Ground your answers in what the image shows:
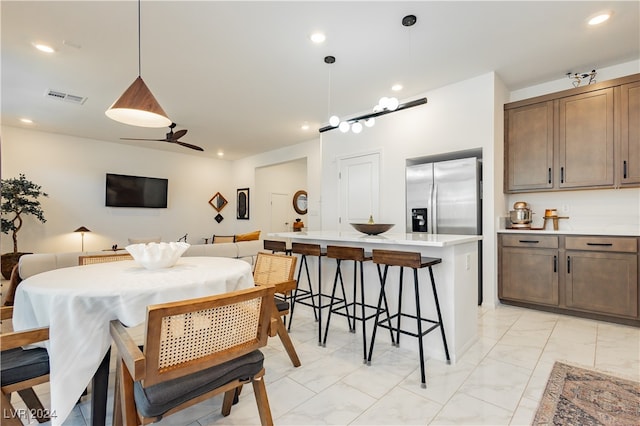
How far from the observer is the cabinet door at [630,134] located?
3086mm

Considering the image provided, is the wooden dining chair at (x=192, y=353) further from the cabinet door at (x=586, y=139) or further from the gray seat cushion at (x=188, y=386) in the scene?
the cabinet door at (x=586, y=139)

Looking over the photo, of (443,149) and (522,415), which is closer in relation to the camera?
(522,415)

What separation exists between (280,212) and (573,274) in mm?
6327

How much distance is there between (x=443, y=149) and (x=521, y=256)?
1579 mm

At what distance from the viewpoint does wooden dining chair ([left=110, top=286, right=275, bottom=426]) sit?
41.8 inches

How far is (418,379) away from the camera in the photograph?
6.83 feet

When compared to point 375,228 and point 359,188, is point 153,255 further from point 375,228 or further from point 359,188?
point 359,188

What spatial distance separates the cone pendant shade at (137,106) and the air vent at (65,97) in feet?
9.10

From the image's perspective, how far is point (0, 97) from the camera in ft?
13.5

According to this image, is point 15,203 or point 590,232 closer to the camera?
point 590,232

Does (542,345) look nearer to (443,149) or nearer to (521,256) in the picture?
(521,256)

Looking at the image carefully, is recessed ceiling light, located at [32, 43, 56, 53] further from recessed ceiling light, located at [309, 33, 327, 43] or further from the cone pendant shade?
recessed ceiling light, located at [309, 33, 327, 43]

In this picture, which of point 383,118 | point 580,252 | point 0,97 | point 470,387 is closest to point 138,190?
point 0,97

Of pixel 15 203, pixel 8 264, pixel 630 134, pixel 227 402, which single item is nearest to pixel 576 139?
pixel 630 134
